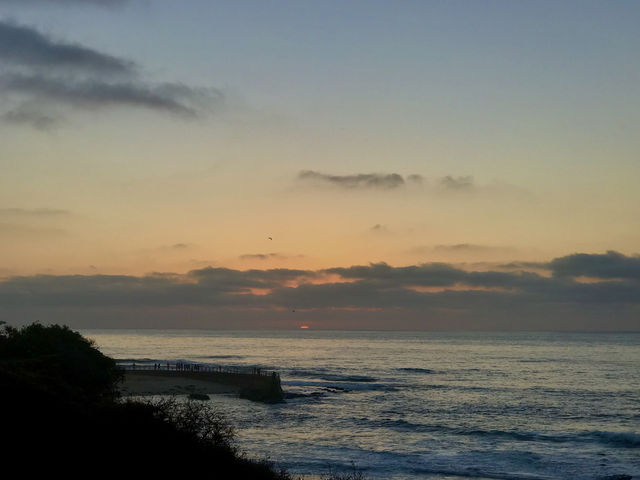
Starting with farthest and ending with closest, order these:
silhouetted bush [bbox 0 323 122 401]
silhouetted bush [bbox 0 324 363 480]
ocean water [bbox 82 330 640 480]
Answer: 1. ocean water [bbox 82 330 640 480]
2. silhouetted bush [bbox 0 323 122 401]
3. silhouetted bush [bbox 0 324 363 480]

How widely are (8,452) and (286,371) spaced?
113 metres

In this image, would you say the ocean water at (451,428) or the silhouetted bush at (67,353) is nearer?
the silhouetted bush at (67,353)

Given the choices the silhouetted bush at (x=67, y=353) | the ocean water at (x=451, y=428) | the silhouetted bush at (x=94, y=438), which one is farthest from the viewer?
the ocean water at (x=451, y=428)

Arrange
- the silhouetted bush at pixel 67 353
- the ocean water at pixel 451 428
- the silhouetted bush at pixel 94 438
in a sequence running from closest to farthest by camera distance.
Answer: the silhouetted bush at pixel 94 438, the silhouetted bush at pixel 67 353, the ocean water at pixel 451 428

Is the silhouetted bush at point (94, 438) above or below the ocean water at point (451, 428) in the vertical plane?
above

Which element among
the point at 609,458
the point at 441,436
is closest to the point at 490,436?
the point at 441,436

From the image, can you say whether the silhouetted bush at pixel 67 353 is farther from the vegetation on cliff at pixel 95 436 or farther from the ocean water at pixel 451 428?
the vegetation on cliff at pixel 95 436

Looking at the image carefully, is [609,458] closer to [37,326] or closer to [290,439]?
[290,439]

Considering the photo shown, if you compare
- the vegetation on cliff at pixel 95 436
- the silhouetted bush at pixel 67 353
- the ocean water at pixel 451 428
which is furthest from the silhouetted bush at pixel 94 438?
the ocean water at pixel 451 428

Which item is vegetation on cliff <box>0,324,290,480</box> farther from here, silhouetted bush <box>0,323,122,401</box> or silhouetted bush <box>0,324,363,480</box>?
silhouetted bush <box>0,323,122,401</box>

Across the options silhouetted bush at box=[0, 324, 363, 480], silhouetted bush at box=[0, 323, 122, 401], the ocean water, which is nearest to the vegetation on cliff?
silhouetted bush at box=[0, 324, 363, 480]

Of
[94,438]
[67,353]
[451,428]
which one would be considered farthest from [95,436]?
[451,428]

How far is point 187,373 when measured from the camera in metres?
97.5

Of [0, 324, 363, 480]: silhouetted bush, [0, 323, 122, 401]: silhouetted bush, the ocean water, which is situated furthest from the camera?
the ocean water
